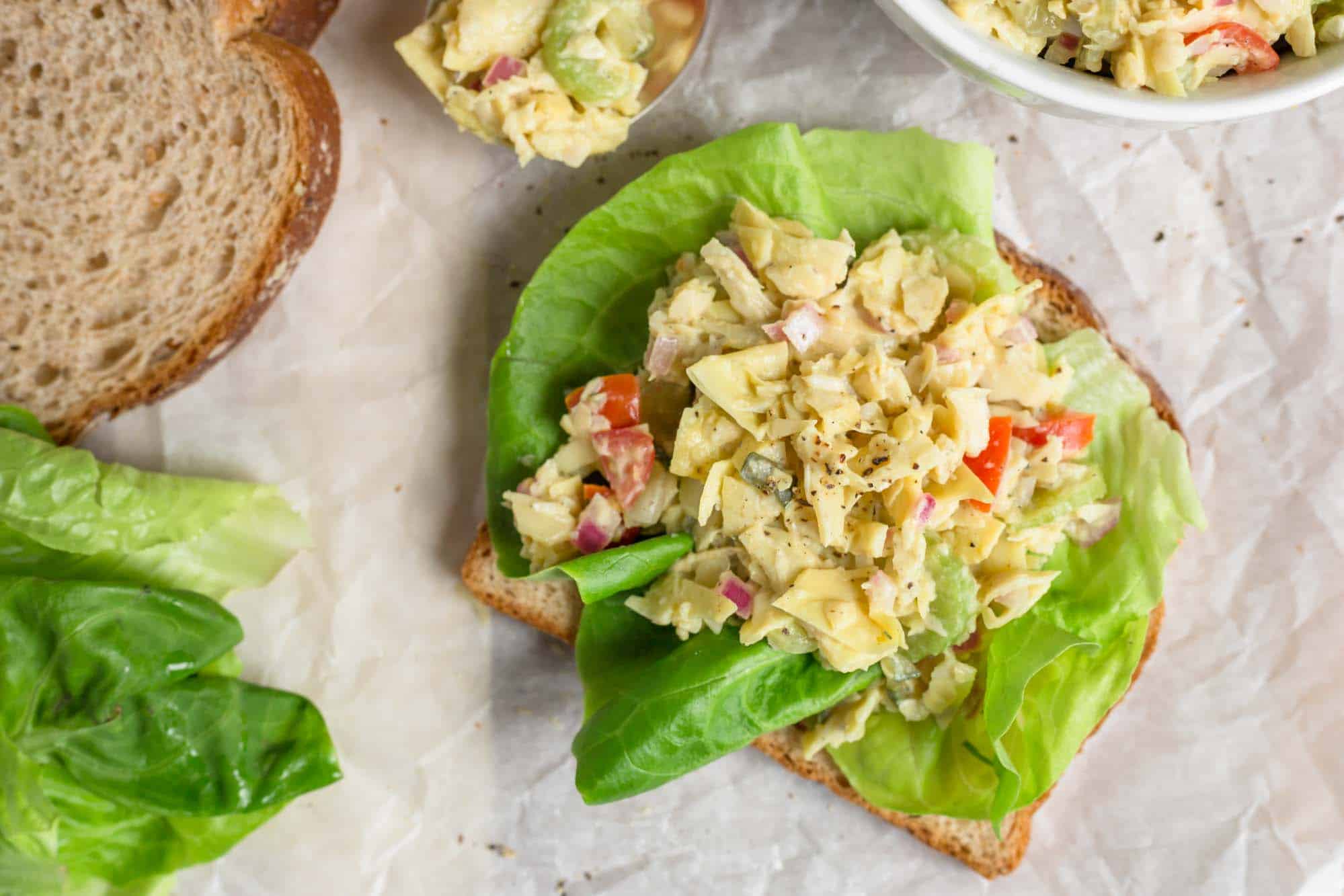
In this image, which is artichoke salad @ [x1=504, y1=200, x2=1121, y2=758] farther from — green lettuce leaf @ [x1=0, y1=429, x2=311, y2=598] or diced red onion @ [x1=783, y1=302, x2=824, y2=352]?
green lettuce leaf @ [x1=0, y1=429, x2=311, y2=598]

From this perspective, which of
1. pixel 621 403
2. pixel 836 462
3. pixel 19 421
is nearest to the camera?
pixel 836 462

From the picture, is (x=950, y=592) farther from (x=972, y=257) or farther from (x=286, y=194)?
(x=286, y=194)

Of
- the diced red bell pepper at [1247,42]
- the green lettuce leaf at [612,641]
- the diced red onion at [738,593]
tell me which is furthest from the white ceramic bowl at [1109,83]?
the green lettuce leaf at [612,641]

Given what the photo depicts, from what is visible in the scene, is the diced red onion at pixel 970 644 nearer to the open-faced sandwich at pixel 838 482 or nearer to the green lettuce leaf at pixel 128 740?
the open-faced sandwich at pixel 838 482

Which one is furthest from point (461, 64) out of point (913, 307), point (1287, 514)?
point (1287, 514)

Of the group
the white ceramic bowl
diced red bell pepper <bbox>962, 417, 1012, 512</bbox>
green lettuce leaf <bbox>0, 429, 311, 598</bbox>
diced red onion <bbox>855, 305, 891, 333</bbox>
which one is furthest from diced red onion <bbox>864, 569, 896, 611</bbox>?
green lettuce leaf <bbox>0, 429, 311, 598</bbox>

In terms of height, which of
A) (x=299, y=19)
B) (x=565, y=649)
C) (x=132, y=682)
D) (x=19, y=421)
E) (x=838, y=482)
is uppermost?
(x=299, y=19)

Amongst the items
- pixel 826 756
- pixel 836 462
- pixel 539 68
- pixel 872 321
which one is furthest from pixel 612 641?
pixel 539 68

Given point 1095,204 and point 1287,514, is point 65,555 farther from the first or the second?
point 1287,514
